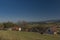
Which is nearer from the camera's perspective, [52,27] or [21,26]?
[21,26]

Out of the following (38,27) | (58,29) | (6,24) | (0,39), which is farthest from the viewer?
(58,29)

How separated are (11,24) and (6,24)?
1947mm

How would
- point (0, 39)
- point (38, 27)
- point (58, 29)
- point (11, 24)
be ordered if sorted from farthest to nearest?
1. point (58, 29)
2. point (38, 27)
3. point (11, 24)
4. point (0, 39)

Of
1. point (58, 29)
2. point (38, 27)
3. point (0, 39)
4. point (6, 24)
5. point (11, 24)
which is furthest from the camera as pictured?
point (58, 29)

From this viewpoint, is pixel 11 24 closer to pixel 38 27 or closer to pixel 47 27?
pixel 38 27

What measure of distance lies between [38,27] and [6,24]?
700cm

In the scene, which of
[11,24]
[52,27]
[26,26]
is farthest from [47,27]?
[11,24]

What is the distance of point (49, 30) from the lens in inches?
1179

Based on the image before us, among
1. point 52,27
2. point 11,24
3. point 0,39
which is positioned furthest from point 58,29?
point 0,39

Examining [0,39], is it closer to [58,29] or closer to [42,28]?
[42,28]

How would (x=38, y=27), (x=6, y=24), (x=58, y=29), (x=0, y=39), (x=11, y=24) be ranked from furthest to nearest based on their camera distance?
(x=58, y=29) < (x=38, y=27) < (x=11, y=24) < (x=6, y=24) < (x=0, y=39)

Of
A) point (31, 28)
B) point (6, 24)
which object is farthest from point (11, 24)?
point (31, 28)

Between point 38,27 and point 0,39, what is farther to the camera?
point 38,27

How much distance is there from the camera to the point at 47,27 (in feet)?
102
